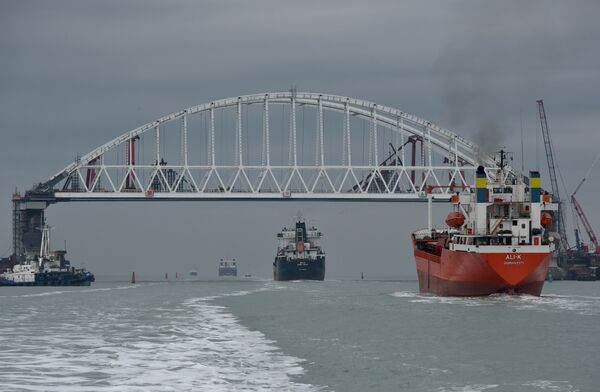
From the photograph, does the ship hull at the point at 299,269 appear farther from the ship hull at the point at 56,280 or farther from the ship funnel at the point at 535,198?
the ship funnel at the point at 535,198

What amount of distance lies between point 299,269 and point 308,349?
13999 centimetres

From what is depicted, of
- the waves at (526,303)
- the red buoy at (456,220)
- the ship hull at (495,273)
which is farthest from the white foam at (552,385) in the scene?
the red buoy at (456,220)

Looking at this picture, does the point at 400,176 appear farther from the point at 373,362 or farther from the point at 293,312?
the point at 373,362

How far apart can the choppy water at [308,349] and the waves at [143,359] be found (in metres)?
0.05

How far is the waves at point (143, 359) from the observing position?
37438mm

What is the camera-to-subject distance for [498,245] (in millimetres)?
81125

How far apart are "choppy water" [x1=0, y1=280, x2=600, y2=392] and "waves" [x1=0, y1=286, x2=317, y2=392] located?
0.17 feet

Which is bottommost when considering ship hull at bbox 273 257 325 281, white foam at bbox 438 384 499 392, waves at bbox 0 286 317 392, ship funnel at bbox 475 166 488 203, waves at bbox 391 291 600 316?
white foam at bbox 438 384 499 392

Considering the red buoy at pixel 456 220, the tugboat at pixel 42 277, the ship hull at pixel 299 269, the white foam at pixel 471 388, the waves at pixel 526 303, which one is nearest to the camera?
the white foam at pixel 471 388

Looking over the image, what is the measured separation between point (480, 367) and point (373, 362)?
15.7 feet

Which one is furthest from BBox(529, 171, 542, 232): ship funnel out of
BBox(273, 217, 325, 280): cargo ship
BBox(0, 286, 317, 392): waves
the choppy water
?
BBox(273, 217, 325, 280): cargo ship

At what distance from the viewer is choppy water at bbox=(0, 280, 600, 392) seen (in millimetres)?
38062

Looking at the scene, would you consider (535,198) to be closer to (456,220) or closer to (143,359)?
(456,220)

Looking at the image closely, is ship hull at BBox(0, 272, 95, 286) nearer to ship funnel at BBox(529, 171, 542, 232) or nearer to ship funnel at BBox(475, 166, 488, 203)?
ship funnel at BBox(475, 166, 488, 203)
